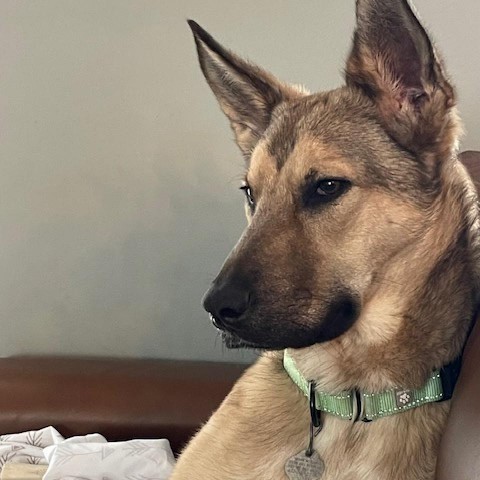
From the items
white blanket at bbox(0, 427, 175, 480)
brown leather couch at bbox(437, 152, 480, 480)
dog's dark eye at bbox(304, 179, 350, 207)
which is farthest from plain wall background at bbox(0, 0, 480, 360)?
brown leather couch at bbox(437, 152, 480, 480)

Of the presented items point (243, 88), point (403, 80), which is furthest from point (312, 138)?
point (243, 88)

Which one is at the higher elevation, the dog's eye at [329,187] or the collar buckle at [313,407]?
the dog's eye at [329,187]

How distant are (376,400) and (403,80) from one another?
0.50 m

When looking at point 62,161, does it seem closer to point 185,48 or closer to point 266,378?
point 185,48

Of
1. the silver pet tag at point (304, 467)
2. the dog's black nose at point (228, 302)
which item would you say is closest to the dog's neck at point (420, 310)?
the silver pet tag at point (304, 467)

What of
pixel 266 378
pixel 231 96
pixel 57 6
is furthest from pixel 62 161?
pixel 266 378

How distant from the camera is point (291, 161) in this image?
1.06 m

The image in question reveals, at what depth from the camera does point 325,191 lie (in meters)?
1.02

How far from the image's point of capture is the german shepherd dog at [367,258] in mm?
978

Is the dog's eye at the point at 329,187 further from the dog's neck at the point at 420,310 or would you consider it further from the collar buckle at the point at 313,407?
the collar buckle at the point at 313,407

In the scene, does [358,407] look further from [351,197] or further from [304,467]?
[351,197]

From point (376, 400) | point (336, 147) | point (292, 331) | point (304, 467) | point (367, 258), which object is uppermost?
point (336, 147)

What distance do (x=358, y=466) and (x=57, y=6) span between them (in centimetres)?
155

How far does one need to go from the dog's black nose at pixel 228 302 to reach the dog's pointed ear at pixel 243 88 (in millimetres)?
420
